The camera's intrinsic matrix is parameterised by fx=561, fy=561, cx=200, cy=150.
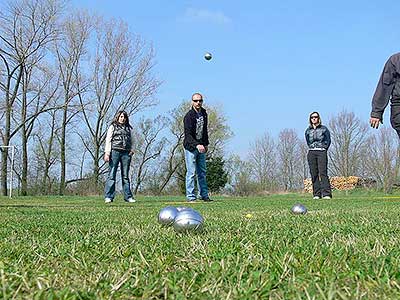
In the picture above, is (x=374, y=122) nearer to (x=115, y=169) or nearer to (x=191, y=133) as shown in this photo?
(x=191, y=133)

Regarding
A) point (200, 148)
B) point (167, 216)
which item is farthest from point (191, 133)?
point (167, 216)

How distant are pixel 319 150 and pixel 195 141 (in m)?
3.39

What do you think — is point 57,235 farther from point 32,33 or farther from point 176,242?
point 32,33

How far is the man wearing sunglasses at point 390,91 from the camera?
6477 millimetres

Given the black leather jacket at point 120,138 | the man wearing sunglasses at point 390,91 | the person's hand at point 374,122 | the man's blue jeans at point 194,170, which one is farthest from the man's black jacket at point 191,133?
the man wearing sunglasses at point 390,91

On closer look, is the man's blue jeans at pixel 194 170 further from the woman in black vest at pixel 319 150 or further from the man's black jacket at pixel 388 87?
the man's black jacket at pixel 388 87

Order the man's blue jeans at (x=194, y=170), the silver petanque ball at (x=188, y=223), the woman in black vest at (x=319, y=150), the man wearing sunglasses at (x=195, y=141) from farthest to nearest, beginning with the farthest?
the woman in black vest at (x=319, y=150), the man's blue jeans at (x=194, y=170), the man wearing sunglasses at (x=195, y=141), the silver petanque ball at (x=188, y=223)

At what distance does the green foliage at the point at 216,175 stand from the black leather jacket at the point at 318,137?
2894 centimetres

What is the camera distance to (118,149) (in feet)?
38.1

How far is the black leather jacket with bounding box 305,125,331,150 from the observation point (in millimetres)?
12844

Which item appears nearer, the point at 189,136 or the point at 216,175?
the point at 189,136

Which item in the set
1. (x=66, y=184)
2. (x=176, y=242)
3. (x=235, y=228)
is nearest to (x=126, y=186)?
(x=235, y=228)

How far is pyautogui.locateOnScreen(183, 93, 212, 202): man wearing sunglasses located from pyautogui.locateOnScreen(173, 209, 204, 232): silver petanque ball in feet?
23.7

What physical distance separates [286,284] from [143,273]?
55 cm
